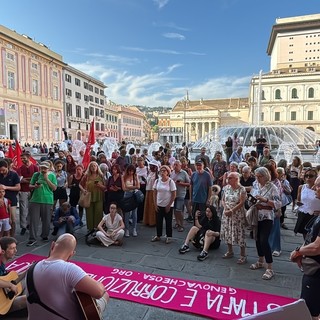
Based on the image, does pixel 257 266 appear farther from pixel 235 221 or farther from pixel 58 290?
pixel 58 290

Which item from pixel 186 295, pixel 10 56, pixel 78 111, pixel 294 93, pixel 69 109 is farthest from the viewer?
pixel 294 93

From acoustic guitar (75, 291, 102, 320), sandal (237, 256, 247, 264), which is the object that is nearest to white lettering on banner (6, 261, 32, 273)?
acoustic guitar (75, 291, 102, 320)

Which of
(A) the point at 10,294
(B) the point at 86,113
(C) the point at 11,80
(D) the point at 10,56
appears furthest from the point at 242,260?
(B) the point at 86,113

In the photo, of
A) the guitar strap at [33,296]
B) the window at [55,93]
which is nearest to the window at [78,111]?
the window at [55,93]

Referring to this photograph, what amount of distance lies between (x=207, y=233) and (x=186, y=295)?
1648 millimetres

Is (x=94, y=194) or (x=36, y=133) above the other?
(x=36, y=133)

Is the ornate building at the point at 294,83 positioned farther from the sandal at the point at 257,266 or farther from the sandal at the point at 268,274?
the sandal at the point at 268,274

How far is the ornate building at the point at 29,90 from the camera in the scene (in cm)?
3638

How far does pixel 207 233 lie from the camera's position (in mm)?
5301

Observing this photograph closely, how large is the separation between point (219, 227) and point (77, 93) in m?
54.7

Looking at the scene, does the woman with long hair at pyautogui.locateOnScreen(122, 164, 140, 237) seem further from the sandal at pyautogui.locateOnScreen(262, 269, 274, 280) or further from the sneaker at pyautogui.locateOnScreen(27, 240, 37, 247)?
the sandal at pyautogui.locateOnScreen(262, 269, 274, 280)

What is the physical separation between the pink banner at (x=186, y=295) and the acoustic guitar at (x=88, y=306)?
165cm

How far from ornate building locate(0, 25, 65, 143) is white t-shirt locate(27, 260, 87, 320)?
38.9 m

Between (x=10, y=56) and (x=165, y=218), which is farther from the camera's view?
(x=10, y=56)
